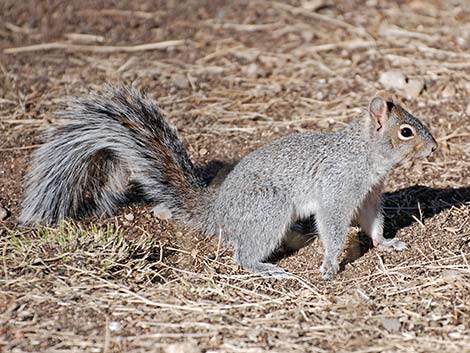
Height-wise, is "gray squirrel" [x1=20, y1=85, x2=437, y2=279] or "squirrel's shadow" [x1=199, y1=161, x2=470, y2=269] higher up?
"gray squirrel" [x1=20, y1=85, x2=437, y2=279]

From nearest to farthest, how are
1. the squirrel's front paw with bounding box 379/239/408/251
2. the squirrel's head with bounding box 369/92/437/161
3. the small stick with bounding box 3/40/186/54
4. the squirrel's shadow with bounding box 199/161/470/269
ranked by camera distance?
the squirrel's head with bounding box 369/92/437/161
the squirrel's front paw with bounding box 379/239/408/251
the squirrel's shadow with bounding box 199/161/470/269
the small stick with bounding box 3/40/186/54

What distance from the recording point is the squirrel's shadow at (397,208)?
471cm

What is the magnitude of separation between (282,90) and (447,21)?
1.92 m

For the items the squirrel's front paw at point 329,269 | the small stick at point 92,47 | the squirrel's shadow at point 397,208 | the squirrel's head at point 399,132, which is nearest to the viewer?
the squirrel's front paw at point 329,269

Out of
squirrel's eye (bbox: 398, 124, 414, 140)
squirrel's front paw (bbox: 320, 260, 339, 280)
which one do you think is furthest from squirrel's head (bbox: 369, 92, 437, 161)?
squirrel's front paw (bbox: 320, 260, 339, 280)

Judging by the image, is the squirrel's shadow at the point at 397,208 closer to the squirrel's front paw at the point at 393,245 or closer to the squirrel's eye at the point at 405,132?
the squirrel's front paw at the point at 393,245

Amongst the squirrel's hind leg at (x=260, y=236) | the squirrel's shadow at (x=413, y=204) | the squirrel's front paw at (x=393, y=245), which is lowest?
the squirrel's shadow at (x=413, y=204)

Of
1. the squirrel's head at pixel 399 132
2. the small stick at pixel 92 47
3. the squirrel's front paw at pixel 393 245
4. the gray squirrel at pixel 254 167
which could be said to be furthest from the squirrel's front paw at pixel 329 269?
the small stick at pixel 92 47

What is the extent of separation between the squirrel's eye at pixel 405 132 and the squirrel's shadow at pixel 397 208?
55 cm

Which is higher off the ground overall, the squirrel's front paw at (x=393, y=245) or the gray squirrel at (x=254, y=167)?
the gray squirrel at (x=254, y=167)

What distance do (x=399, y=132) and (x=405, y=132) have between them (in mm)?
31

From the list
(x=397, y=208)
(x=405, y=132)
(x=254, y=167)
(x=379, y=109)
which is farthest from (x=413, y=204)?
(x=254, y=167)

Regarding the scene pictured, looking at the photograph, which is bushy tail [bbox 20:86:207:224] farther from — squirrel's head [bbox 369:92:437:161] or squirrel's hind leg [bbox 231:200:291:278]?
squirrel's head [bbox 369:92:437:161]

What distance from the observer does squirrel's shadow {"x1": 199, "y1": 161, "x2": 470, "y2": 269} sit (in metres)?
4.71
